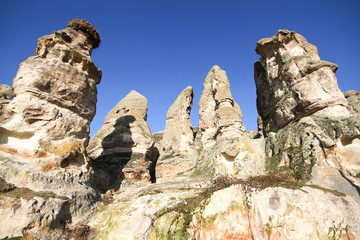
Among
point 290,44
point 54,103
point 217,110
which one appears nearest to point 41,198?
point 54,103

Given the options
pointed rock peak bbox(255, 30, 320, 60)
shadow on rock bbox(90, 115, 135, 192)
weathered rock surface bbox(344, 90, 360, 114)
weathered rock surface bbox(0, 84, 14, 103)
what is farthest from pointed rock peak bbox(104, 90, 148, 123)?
weathered rock surface bbox(344, 90, 360, 114)

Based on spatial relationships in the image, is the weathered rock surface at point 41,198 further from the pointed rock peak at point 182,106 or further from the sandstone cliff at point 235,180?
the pointed rock peak at point 182,106

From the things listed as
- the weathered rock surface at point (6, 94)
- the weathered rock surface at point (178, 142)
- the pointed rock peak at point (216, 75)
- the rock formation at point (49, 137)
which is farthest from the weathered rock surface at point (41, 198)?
the pointed rock peak at point (216, 75)

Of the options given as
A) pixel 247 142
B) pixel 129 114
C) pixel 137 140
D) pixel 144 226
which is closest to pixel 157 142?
pixel 129 114

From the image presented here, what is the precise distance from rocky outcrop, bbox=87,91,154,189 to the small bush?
738 centimetres

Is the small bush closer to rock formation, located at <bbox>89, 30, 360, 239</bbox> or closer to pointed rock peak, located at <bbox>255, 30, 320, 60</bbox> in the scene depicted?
rock formation, located at <bbox>89, 30, 360, 239</bbox>

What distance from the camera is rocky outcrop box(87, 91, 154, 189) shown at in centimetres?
1505

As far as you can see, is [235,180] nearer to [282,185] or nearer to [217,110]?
[282,185]

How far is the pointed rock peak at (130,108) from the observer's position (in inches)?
808

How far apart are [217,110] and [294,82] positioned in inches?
222

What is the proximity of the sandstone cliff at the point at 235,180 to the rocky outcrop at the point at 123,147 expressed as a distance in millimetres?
174

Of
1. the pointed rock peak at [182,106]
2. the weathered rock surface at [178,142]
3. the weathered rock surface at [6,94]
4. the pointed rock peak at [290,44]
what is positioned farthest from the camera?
the pointed rock peak at [182,106]

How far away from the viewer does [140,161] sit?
16.1 meters

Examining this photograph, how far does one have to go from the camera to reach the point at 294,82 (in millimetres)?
10781
